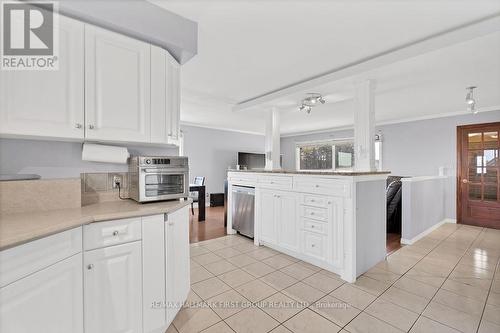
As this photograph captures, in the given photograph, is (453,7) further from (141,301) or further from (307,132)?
(307,132)

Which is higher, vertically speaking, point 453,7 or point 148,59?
point 453,7

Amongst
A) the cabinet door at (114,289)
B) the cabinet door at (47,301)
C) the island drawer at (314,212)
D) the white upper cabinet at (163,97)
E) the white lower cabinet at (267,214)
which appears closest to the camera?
the cabinet door at (47,301)

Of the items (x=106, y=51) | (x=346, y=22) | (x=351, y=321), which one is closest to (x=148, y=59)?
(x=106, y=51)

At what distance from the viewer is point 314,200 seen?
2.60 metres

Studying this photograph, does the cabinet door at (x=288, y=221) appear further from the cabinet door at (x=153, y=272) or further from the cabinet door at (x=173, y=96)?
the cabinet door at (x=153, y=272)

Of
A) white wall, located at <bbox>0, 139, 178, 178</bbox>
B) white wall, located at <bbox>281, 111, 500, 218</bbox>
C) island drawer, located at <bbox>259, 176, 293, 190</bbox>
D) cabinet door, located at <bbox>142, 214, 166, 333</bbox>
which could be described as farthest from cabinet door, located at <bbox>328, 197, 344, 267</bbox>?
white wall, located at <bbox>281, 111, 500, 218</bbox>

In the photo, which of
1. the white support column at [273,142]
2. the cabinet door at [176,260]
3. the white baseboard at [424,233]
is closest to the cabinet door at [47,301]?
the cabinet door at [176,260]

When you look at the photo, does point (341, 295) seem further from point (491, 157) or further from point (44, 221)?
point (491, 157)

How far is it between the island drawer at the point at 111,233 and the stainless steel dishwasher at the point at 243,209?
7.29 feet

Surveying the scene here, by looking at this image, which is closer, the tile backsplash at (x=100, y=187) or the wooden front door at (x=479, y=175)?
the tile backsplash at (x=100, y=187)

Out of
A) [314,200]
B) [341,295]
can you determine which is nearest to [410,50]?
[314,200]

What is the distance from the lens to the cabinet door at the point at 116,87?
5.06ft

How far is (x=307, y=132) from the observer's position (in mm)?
7488

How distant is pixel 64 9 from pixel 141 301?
1.89 metres
